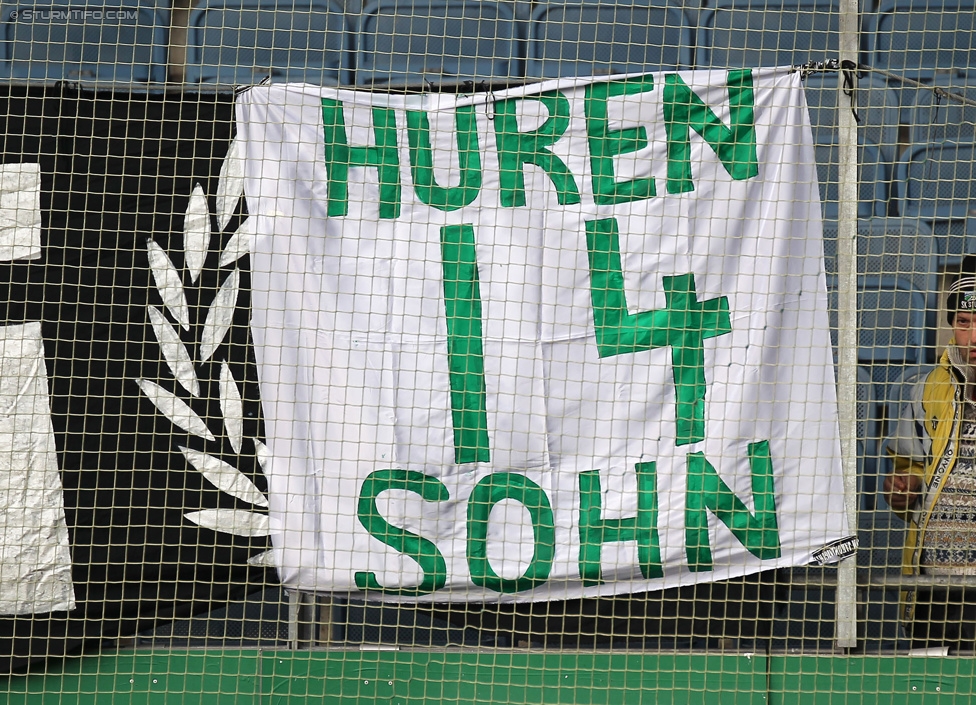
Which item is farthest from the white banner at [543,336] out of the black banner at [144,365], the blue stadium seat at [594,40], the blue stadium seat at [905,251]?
the blue stadium seat at [905,251]

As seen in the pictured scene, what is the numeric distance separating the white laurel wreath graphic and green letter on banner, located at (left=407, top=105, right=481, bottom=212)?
0.51 m

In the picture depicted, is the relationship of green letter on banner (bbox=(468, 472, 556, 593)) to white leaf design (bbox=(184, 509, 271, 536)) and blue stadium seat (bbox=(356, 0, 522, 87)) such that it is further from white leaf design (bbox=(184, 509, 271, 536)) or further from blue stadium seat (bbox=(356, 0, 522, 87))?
blue stadium seat (bbox=(356, 0, 522, 87))

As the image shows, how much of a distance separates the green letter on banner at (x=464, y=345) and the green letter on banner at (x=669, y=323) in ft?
1.14

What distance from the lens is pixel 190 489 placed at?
3090mm

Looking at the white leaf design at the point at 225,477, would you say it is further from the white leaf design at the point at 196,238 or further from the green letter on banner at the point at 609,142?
the green letter on banner at the point at 609,142

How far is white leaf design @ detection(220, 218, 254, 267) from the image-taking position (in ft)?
10.2

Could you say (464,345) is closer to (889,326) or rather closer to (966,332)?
(966,332)

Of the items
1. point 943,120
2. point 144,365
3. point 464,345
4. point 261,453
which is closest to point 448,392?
point 464,345

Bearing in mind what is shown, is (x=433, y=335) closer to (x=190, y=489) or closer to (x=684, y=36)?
(x=190, y=489)

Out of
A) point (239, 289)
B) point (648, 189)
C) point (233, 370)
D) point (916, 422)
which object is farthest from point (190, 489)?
point (916, 422)

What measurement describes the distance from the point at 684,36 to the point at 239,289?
186 cm

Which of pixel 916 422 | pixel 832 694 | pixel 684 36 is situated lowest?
pixel 832 694

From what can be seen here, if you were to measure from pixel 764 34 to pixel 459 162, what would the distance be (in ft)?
4.40

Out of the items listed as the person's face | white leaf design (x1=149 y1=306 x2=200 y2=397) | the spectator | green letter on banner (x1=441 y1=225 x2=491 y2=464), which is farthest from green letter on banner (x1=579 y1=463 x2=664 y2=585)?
white leaf design (x1=149 y1=306 x2=200 y2=397)
